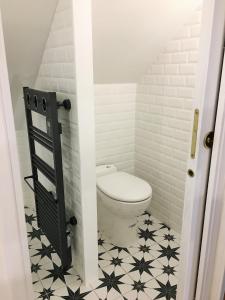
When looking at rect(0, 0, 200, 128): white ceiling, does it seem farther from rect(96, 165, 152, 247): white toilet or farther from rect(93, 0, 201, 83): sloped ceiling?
rect(96, 165, 152, 247): white toilet

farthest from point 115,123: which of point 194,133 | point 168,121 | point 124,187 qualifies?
point 194,133

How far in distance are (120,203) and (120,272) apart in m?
0.46

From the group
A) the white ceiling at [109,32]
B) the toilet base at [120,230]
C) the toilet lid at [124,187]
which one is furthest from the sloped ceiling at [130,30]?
the toilet base at [120,230]

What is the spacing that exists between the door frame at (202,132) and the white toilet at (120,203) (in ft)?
2.38

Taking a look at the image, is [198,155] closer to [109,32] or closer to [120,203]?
[120,203]

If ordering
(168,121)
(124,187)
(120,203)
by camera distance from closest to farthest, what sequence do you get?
(120,203), (124,187), (168,121)

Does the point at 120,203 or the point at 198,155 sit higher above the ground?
the point at 198,155

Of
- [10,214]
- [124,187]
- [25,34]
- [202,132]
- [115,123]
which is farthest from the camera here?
[115,123]

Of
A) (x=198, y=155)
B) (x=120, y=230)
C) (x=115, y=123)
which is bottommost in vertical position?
(x=120, y=230)

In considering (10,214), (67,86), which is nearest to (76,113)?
(67,86)

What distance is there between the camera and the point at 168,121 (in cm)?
200

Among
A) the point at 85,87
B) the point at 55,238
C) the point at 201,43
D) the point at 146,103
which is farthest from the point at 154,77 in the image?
the point at 55,238

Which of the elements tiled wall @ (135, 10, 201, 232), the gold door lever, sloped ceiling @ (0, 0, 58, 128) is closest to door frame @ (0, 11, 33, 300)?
the gold door lever

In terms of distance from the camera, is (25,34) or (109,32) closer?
(25,34)
